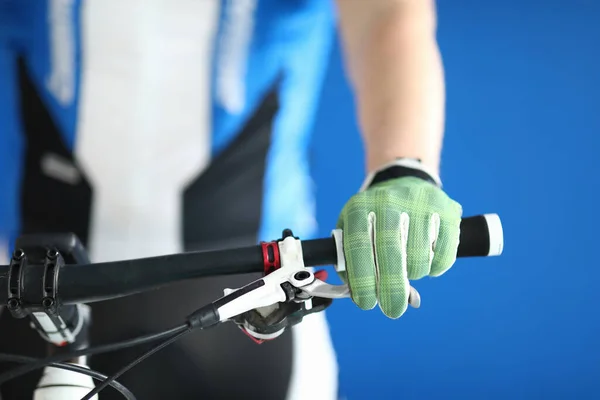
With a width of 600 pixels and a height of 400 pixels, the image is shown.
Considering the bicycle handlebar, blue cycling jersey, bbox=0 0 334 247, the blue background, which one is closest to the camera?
the bicycle handlebar

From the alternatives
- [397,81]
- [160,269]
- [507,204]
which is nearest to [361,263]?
[160,269]

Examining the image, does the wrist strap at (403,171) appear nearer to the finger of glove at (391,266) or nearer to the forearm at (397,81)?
the forearm at (397,81)

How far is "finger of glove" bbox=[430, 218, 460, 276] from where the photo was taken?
509 millimetres

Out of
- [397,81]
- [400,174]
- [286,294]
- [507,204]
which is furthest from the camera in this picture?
[507,204]

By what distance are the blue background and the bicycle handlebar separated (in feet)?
2.42

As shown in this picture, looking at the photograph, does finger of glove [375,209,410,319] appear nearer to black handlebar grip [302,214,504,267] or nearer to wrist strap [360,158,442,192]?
black handlebar grip [302,214,504,267]

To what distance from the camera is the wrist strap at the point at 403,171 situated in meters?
0.63

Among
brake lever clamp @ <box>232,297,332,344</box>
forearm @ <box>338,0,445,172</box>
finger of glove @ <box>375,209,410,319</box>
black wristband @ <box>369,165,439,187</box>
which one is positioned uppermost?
forearm @ <box>338,0,445,172</box>

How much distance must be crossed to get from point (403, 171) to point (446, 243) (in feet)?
0.46

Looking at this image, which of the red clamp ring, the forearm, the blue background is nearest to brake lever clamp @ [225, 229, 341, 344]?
the red clamp ring

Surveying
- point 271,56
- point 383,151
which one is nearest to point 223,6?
point 271,56

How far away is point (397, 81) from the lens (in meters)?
0.76

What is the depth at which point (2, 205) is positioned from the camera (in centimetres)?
83

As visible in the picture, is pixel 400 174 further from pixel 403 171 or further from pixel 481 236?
pixel 481 236
